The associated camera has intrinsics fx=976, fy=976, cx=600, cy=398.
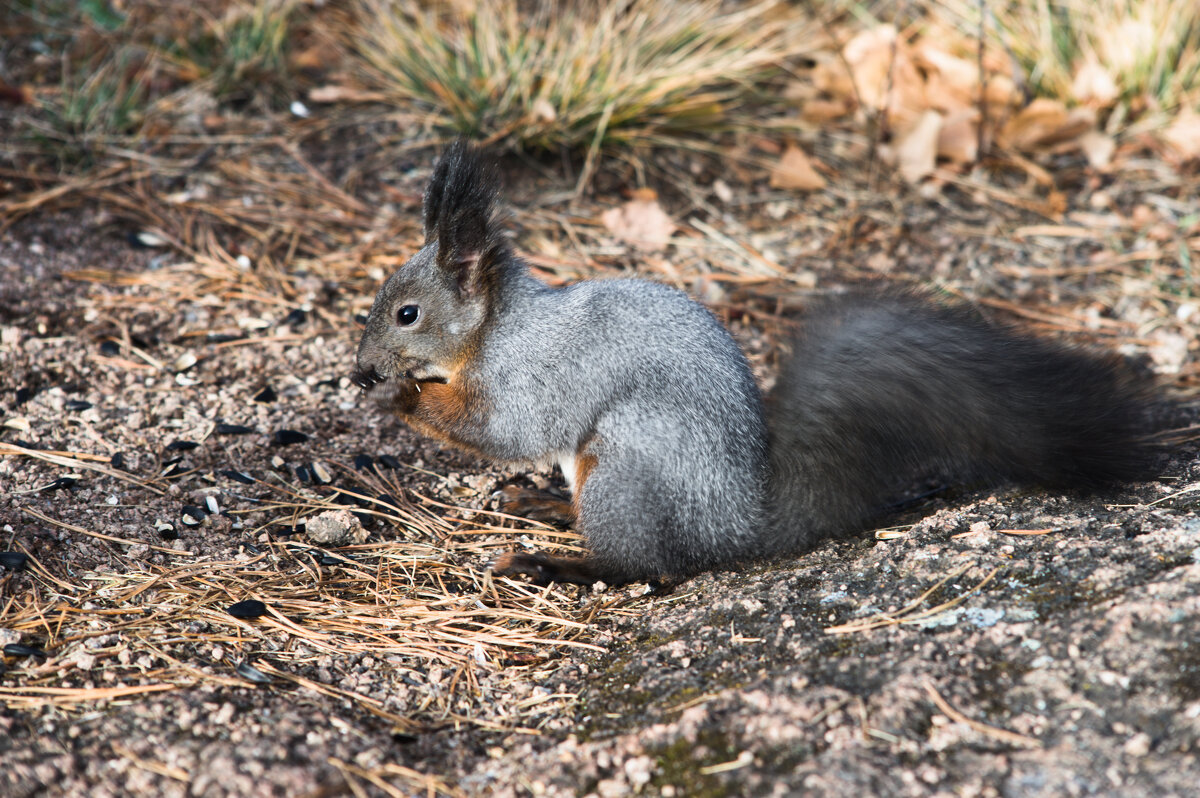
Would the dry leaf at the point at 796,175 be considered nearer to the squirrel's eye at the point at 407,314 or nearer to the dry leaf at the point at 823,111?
the dry leaf at the point at 823,111

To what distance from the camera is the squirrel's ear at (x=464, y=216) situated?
250 cm

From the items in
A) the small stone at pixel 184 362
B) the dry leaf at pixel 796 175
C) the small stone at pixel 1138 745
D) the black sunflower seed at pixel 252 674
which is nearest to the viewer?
the small stone at pixel 1138 745

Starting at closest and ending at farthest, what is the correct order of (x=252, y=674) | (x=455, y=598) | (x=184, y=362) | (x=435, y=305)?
(x=252, y=674) → (x=455, y=598) → (x=435, y=305) → (x=184, y=362)

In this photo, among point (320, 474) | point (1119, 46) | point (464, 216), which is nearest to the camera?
point (464, 216)

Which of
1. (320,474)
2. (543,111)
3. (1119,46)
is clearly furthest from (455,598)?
(1119,46)

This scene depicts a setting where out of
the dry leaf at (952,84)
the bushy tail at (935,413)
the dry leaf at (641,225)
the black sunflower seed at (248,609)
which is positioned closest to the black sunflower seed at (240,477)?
the black sunflower seed at (248,609)

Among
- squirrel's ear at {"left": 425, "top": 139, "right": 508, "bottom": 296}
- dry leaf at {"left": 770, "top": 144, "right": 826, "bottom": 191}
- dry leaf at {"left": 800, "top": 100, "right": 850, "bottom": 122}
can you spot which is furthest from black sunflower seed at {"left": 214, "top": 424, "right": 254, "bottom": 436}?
dry leaf at {"left": 800, "top": 100, "right": 850, "bottom": 122}

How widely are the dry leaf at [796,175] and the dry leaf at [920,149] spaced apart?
40cm

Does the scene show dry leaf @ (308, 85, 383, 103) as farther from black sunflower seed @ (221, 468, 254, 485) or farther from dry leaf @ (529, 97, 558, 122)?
black sunflower seed @ (221, 468, 254, 485)

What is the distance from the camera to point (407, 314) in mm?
2713

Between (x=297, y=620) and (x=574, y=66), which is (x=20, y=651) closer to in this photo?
(x=297, y=620)

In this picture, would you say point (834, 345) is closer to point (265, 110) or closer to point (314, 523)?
point (314, 523)

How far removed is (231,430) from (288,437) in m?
0.17

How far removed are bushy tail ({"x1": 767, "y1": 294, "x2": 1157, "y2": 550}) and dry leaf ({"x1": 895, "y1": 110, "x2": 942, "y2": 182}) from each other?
7.50ft
